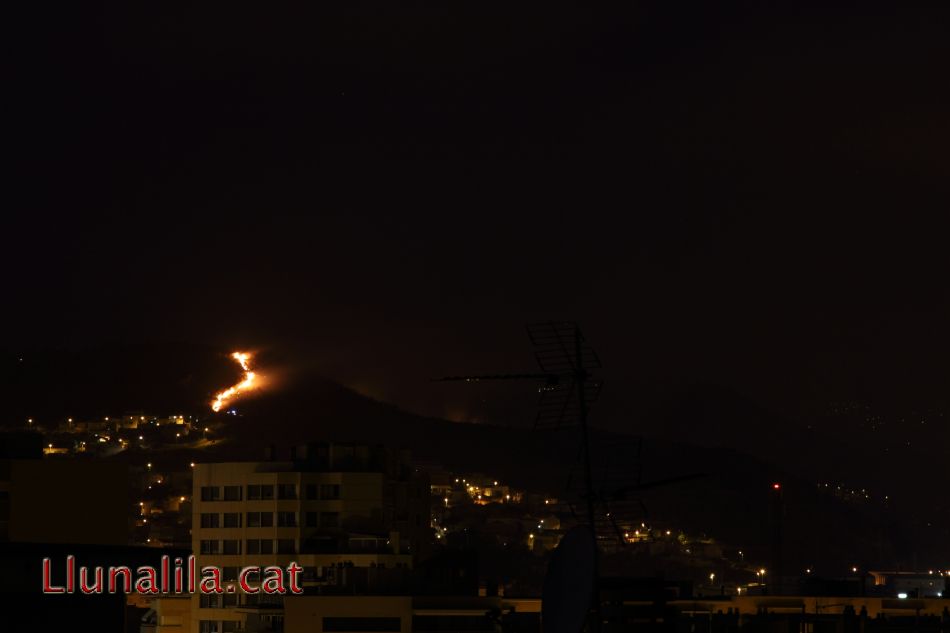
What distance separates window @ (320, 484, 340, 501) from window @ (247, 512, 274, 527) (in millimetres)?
2992

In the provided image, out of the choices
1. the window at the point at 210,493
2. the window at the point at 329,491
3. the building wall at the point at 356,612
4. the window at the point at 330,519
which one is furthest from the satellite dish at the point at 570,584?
the window at the point at 329,491

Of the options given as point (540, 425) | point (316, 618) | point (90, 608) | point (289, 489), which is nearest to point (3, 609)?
point (90, 608)

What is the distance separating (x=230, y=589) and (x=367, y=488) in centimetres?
955

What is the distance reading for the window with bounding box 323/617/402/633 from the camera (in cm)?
5694

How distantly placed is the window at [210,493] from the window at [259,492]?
1.14 meters

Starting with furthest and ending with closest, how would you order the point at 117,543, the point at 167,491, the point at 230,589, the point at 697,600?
the point at 167,491, the point at 230,589, the point at 117,543, the point at 697,600

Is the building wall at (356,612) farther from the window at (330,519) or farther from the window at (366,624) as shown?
the window at (330,519)

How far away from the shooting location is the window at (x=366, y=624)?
56.9m

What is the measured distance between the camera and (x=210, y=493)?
261 feet

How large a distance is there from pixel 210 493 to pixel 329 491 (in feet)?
16.2

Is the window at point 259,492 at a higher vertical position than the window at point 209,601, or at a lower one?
higher

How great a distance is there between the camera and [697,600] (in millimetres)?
62250

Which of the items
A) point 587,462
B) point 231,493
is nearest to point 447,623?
point 231,493

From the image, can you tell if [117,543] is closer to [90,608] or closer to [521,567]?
[90,608]
